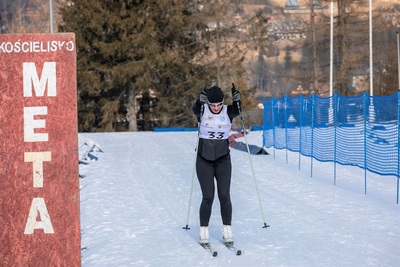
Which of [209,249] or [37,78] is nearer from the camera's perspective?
[37,78]

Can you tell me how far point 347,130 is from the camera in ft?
51.1

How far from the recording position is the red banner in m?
5.49

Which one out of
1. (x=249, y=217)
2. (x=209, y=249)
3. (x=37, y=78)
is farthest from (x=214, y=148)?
(x=37, y=78)

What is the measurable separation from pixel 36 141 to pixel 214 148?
3412mm

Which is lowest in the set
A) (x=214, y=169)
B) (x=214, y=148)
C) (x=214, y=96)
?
(x=214, y=169)

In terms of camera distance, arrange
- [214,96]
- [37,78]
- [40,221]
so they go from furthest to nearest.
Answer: [214,96]
[40,221]
[37,78]

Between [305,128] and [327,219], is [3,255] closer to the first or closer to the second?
[327,219]

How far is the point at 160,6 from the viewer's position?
152ft

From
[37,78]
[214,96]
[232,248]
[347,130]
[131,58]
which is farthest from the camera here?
[131,58]

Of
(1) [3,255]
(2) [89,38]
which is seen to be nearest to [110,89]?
(2) [89,38]

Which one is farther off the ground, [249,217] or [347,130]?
[347,130]

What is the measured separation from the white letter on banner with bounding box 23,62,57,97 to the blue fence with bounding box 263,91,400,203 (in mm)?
8111

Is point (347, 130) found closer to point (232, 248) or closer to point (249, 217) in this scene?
point (249, 217)

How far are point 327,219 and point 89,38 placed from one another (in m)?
36.9
